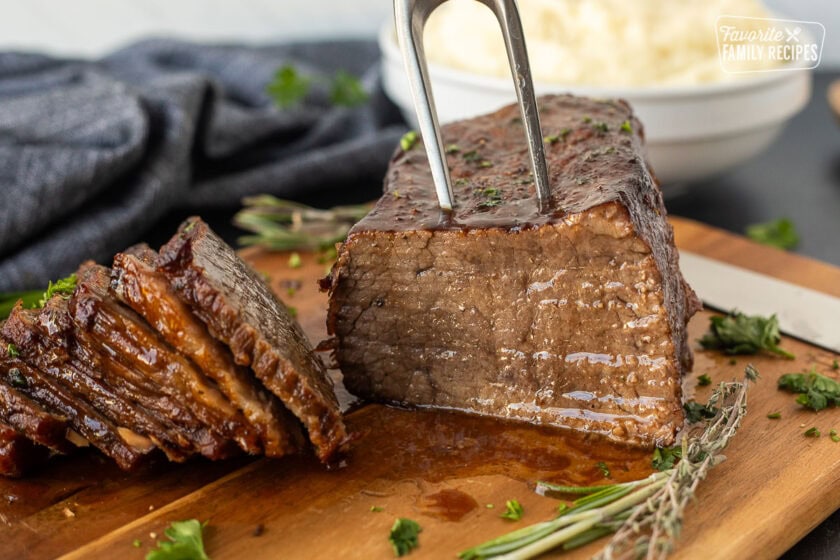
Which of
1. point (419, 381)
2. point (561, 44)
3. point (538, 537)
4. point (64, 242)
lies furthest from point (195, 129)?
point (538, 537)

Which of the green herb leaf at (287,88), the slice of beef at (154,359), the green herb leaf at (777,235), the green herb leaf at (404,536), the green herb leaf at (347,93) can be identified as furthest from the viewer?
the green herb leaf at (347,93)

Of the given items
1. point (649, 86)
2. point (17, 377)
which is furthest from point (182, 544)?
point (649, 86)

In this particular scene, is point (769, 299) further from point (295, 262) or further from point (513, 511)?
point (295, 262)

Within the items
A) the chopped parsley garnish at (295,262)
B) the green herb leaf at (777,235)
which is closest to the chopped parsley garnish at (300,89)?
the chopped parsley garnish at (295,262)

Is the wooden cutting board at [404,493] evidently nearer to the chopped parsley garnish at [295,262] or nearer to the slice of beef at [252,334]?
the slice of beef at [252,334]

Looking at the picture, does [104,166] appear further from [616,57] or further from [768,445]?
[768,445]

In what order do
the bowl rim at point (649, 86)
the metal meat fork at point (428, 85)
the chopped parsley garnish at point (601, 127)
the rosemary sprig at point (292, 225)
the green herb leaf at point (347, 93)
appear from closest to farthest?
the metal meat fork at point (428, 85), the chopped parsley garnish at point (601, 127), the rosemary sprig at point (292, 225), the bowl rim at point (649, 86), the green herb leaf at point (347, 93)

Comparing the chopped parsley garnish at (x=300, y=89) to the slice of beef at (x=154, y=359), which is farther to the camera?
the chopped parsley garnish at (x=300, y=89)
